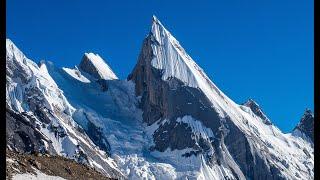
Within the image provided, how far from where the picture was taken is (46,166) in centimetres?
6494

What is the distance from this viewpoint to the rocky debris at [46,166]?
58.3 meters

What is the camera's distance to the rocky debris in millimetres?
58278
